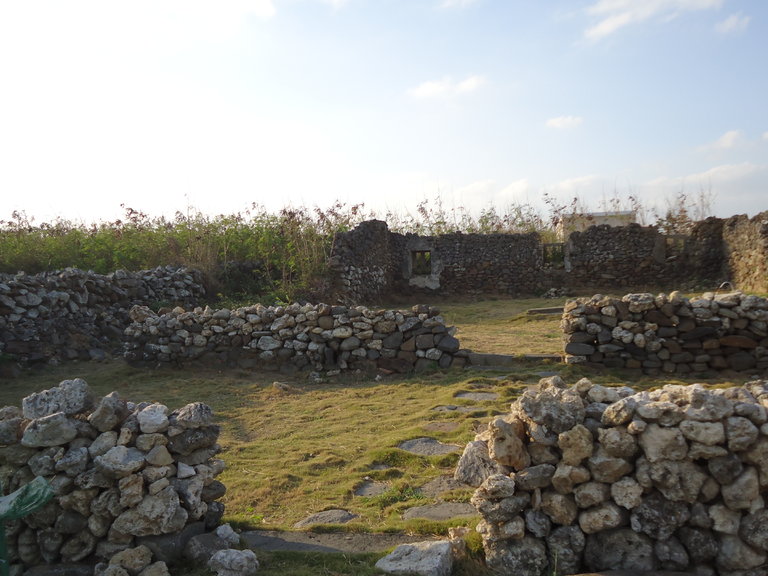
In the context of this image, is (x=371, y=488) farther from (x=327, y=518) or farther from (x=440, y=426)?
(x=440, y=426)

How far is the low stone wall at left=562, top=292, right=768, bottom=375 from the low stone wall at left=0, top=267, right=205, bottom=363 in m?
8.53

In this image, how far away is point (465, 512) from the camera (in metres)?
4.14

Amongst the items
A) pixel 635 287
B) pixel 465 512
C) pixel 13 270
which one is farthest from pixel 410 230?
pixel 465 512

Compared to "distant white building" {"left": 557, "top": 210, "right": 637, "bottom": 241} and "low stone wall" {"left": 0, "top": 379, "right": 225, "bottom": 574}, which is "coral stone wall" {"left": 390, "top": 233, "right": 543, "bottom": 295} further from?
"low stone wall" {"left": 0, "top": 379, "right": 225, "bottom": 574}

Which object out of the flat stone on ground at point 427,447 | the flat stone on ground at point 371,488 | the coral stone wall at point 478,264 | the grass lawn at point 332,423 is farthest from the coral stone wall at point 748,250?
the flat stone on ground at point 371,488

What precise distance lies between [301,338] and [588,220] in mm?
17222

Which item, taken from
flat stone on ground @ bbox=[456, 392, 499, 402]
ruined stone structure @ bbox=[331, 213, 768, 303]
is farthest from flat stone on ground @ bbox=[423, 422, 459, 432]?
ruined stone structure @ bbox=[331, 213, 768, 303]

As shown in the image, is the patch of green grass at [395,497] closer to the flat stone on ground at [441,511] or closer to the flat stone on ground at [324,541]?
the flat stone on ground at [441,511]

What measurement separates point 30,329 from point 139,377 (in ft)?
8.37

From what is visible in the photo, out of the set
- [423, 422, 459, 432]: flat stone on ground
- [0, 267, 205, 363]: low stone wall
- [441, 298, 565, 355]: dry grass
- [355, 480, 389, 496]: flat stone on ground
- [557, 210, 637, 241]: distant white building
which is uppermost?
[557, 210, 637, 241]: distant white building

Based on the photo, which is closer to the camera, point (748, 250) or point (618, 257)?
point (748, 250)

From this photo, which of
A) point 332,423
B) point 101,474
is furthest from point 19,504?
point 332,423

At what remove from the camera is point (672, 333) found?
26.6 feet

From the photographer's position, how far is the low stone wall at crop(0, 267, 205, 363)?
10.4 meters
